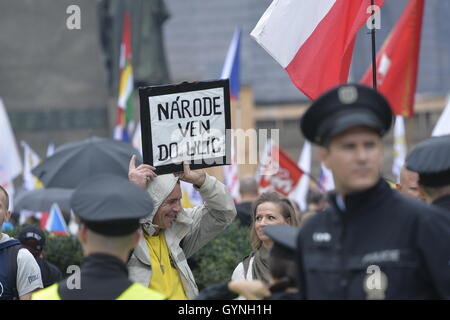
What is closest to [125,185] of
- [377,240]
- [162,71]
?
[377,240]

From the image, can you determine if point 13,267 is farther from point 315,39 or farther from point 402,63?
point 402,63

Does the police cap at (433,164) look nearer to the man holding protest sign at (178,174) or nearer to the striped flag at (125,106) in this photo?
the man holding protest sign at (178,174)

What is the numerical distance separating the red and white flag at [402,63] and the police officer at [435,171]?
6.44 meters

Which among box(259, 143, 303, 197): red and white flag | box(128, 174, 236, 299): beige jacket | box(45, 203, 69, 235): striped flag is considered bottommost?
box(45, 203, 69, 235): striped flag

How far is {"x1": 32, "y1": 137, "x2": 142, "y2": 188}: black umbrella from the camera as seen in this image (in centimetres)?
1232

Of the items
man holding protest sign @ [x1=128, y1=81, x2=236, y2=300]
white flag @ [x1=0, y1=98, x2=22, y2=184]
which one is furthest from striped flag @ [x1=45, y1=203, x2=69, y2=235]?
man holding protest sign @ [x1=128, y1=81, x2=236, y2=300]

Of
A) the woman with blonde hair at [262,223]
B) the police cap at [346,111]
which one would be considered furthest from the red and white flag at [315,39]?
the police cap at [346,111]

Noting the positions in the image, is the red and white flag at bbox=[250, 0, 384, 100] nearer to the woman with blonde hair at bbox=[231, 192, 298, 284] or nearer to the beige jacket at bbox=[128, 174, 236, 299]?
the woman with blonde hair at bbox=[231, 192, 298, 284]

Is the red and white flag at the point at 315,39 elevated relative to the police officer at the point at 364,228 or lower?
elevated

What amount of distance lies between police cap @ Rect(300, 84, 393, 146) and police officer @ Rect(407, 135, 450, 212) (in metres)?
0.48

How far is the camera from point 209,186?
5.64 metres

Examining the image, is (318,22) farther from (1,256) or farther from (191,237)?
(1,256)

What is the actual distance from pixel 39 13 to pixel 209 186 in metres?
27.1

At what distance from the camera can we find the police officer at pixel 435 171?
421 centimetres
